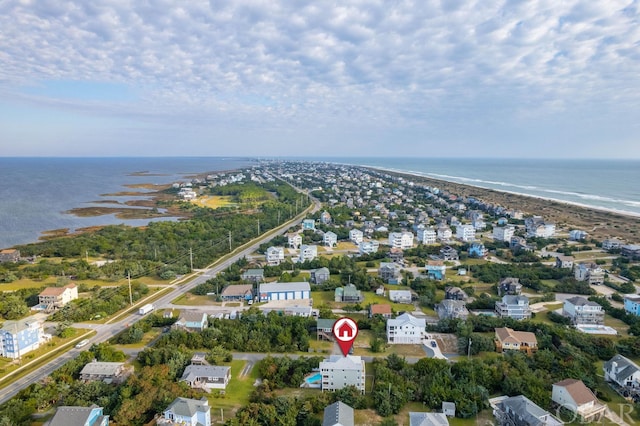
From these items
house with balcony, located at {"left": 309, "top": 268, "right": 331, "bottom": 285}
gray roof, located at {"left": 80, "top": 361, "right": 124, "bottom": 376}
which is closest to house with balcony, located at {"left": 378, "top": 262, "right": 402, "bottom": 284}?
house with balcony, located at {"left": 309, "top": 268, "right": 331, "bottom": 285}

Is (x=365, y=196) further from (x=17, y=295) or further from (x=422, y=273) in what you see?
(x=17, y=295)

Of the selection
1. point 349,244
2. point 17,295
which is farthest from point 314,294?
point 17,295

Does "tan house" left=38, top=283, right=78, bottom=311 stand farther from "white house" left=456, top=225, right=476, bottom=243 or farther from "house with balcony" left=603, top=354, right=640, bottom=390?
"white house" left=456, top=225, right=476, bottom=243

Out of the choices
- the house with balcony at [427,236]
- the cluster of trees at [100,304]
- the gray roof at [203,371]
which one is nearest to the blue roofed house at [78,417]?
the gray roof at [203,371]

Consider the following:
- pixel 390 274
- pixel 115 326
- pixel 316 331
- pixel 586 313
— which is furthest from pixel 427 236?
pixel 115 326

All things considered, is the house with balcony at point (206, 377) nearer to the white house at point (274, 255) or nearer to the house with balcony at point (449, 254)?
the white house at point (274, 255)
